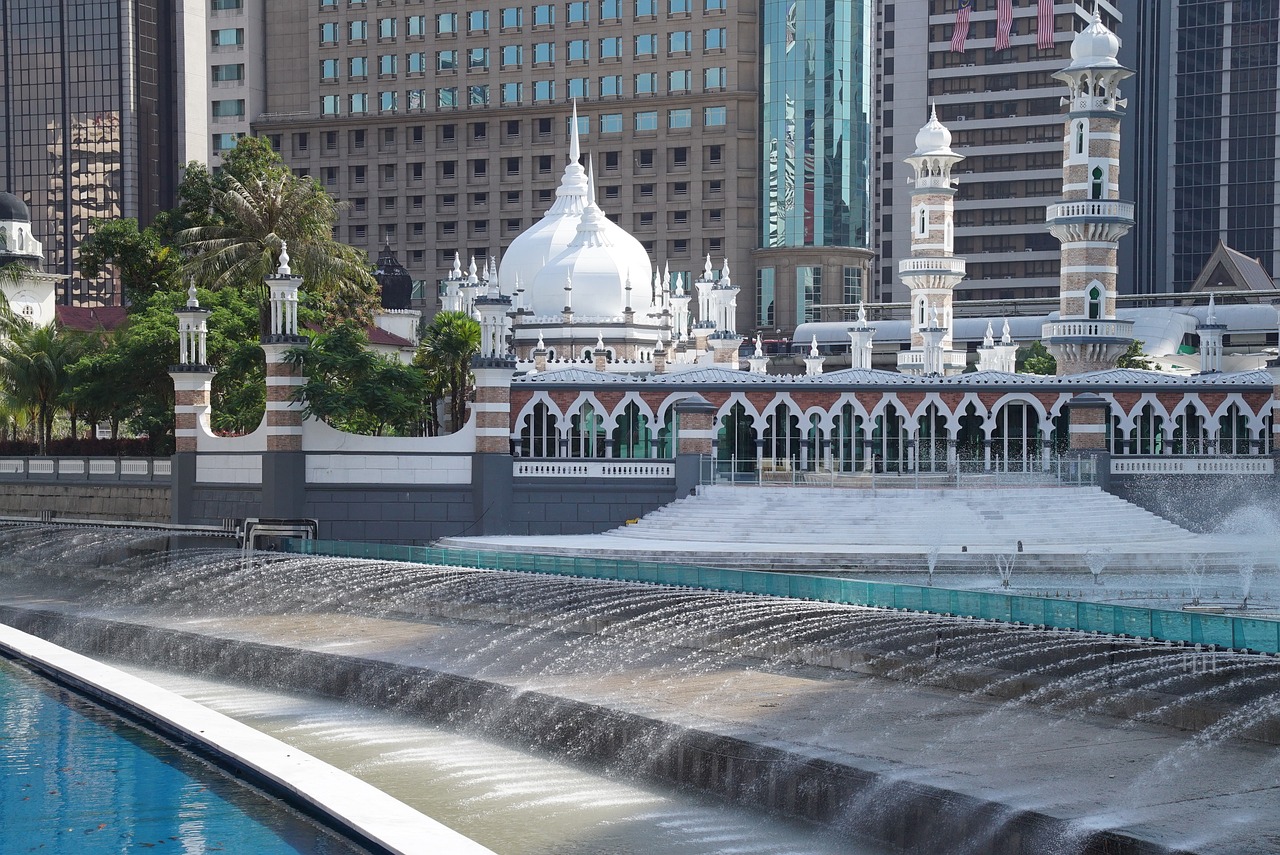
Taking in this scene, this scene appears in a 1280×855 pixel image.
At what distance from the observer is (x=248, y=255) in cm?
5600

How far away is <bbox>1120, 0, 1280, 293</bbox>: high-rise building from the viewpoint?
128500 millimetres

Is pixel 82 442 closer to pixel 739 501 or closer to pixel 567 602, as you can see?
pixel 739 501

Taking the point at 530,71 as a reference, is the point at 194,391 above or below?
below

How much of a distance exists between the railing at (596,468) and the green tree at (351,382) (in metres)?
4.00

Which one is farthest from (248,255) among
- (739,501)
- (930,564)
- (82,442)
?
(930,564)

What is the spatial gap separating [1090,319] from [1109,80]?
10.0 meters

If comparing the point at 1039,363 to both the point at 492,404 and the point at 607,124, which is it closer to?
the point at 492,404

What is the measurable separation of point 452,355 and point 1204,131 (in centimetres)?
9262

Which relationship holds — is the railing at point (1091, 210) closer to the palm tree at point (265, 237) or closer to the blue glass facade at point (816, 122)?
the palm tree at point (265, 237)

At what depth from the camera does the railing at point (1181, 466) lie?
47000 millimetres

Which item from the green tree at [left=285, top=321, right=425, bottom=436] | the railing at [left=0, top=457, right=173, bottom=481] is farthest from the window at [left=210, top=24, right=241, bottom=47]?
the green tree at [left=285, top=321, right=425, bottom=436]

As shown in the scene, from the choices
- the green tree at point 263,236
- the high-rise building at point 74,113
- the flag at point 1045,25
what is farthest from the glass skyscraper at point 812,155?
the green tree at point 263,236

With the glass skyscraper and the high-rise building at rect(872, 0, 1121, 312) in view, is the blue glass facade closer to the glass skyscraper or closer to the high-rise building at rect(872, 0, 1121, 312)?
the glass skyscraper

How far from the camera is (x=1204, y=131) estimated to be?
5157 inches
